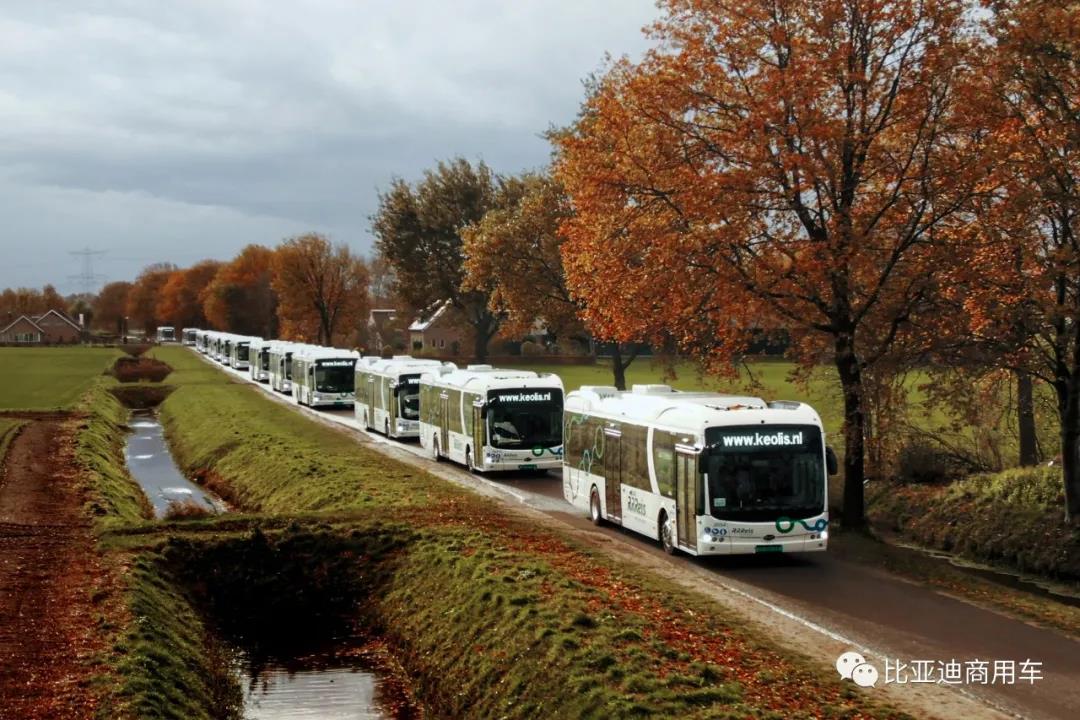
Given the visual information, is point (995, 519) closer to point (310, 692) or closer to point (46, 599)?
point (310, 692)

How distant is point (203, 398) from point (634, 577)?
54401 mm

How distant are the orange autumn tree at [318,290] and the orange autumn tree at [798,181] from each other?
4083 inches

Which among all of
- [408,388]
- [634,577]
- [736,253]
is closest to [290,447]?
[408,388]

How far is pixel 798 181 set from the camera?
87.1ft

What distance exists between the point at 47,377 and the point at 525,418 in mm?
65837

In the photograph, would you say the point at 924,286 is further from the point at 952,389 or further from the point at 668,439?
the point at 668,439

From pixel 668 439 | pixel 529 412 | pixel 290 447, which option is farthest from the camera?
pixel 290 447

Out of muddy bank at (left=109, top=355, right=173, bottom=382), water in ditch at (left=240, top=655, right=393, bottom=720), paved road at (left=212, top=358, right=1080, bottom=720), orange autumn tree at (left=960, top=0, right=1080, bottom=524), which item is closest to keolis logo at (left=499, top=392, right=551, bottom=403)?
paved road at (left=212, top=358, right=1080, bottom=720)

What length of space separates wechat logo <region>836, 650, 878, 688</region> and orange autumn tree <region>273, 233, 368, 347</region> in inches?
4576

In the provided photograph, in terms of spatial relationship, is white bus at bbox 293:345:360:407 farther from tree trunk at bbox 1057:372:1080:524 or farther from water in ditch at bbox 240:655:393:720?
water in ditch at bbox 240:655:393:720

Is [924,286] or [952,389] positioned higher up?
[924,286]

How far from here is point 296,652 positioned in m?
21.6

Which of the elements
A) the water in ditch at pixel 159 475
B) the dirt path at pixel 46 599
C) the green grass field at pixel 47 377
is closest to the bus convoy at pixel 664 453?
the water in ditch at pixel 159 475

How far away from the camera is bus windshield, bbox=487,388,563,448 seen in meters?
36.2
